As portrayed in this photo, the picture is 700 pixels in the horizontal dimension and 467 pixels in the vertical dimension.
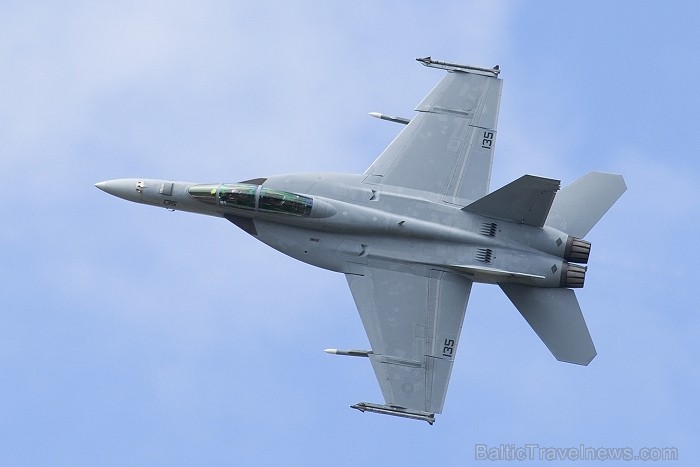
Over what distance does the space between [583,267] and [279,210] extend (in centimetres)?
928

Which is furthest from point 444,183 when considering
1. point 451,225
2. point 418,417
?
point 418,417

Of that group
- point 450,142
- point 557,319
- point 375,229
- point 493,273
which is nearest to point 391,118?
point 450,142

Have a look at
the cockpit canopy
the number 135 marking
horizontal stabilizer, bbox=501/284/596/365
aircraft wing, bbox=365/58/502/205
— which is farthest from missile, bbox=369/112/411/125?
horizontal stabilizer, bbox=501/284/596/365

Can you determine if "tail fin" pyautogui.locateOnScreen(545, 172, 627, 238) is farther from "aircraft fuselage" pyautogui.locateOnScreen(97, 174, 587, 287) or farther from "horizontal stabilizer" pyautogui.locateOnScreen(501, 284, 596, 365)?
"horizontal stabilizer" pyautogui.locateOnScreen(501, 284, 596, 365)

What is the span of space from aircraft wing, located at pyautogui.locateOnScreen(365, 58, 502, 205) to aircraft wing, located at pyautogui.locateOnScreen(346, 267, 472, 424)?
2.82 m

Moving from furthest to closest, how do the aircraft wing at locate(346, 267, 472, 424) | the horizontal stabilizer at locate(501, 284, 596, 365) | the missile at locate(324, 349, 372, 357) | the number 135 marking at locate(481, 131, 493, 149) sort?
the number 135 marking at locate(481, 131, 493, 149), the horizontal stabilizer at locate(501, 284, 596, 365), the missile at locate(324, 349, 372, 357), the aircraft wing at locate(346, 267, 472, 424)

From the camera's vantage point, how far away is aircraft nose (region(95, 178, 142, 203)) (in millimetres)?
42844

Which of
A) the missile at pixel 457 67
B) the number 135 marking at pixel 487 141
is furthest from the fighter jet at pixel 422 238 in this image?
the missile at pixel 457 67

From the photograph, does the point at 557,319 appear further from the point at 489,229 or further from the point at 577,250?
the point at 489,229

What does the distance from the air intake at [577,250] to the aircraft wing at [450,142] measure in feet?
10.3

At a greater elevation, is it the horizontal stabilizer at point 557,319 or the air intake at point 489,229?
the air intake at point 489,229

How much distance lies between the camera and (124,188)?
141 ft

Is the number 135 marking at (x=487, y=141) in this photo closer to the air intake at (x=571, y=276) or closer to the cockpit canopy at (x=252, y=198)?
the air intake at (x=571, y=276)

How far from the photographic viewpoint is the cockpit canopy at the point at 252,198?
41812 millimetres
